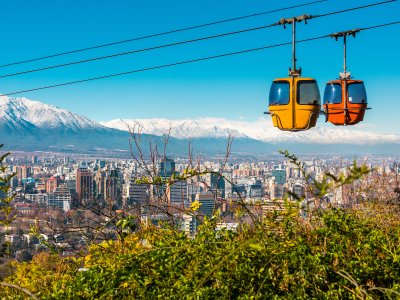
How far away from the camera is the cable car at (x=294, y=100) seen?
5.36m

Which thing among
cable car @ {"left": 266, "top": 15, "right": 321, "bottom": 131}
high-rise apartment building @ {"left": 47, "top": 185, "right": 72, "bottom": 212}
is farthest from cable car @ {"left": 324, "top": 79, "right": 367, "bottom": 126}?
high-rise apartment building @ {"left": 47, "top": 185, "right": 72, "bottom": 212}

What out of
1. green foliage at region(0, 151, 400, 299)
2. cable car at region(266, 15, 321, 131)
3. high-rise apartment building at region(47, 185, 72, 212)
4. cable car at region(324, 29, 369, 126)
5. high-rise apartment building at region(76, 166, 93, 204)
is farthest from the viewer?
high-rise apartment building at region(47, 185, 72, 212)

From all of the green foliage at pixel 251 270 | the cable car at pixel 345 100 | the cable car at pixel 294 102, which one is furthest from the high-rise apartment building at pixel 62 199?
the green foliage at pixel 251 270

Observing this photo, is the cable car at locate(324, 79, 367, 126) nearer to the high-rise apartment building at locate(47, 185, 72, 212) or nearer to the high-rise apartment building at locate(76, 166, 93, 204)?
the high-rise apartment building at locate(76, 166, 93, 204)

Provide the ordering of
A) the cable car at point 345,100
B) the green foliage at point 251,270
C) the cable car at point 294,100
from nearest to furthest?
the green foliage at point 251,270 → the cable car at point 294,100 → the cable car at point 345,100

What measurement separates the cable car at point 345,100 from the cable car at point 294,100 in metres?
0.56

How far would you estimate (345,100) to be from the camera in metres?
5.98

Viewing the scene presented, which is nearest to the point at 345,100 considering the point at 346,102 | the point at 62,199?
the point at 346,102

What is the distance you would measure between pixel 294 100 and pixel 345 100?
0.85 meters

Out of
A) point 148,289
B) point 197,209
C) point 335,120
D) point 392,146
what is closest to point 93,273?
point 148,289

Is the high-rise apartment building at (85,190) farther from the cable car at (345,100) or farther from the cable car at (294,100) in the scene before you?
the cable car at (345,100)

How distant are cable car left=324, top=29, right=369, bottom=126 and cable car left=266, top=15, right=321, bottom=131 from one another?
562 millimetres

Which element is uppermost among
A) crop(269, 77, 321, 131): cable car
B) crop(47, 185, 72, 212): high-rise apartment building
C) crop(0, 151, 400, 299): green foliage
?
crop(269, 77, 321, 131): cable car

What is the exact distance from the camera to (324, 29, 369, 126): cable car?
597 centimetres
